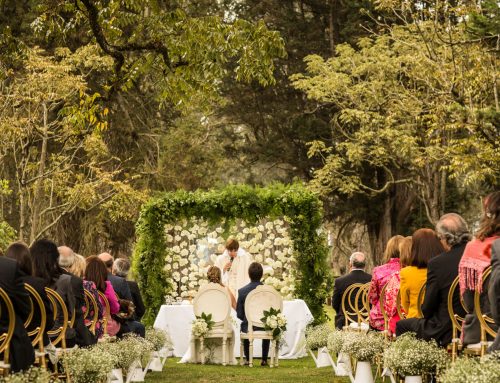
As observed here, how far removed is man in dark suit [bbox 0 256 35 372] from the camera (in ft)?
23.2

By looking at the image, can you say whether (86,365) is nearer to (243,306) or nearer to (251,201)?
(243,306)

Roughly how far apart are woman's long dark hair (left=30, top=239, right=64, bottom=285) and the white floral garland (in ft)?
34.8

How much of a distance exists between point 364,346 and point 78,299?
9.28 feet

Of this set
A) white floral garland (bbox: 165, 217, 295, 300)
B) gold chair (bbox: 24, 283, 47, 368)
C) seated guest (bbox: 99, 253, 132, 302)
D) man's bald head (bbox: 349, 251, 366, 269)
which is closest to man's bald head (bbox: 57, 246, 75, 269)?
gold chair (bbox: 24, 283, 47, 368)

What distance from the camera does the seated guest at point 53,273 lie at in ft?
28.6

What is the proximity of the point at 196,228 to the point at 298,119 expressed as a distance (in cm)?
1691

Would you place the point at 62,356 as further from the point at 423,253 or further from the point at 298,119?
the point at 298,119

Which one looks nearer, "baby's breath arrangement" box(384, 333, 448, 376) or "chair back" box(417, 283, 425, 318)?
"baby's breath arrangement" box(384, 333, 448, 376)

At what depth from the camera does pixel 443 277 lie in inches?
325

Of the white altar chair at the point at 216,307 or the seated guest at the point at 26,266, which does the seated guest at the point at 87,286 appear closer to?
the seated guest at the point at 26,266

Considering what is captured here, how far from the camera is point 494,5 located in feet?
63.2

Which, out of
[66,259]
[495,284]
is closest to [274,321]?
[66,259]

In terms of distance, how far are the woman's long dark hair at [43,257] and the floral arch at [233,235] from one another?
33.2ft

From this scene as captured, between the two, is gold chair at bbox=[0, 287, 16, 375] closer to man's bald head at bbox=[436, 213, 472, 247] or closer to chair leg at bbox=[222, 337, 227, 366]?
man's bald head at bbox=[436, 213, 472, 247]
